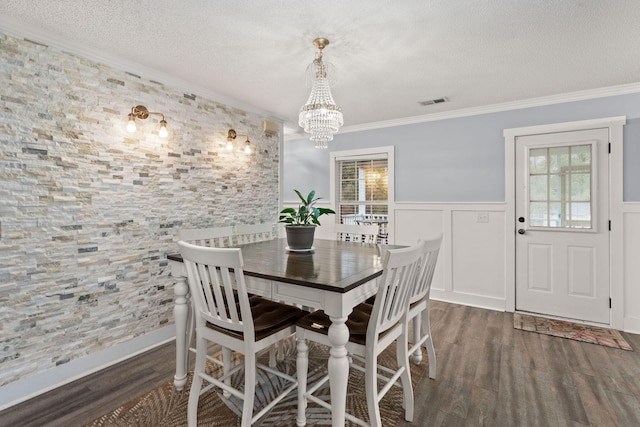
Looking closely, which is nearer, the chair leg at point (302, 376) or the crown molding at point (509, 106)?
the chair leg at point (302, 376)

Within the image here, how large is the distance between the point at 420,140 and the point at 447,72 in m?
1.42

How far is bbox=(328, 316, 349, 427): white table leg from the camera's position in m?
1.48

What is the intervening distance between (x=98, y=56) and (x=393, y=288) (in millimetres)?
2654

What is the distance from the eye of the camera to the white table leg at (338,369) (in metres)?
1.48

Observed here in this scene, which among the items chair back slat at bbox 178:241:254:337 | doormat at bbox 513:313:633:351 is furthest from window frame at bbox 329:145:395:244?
chair back slat at bbox 178:241:254:337

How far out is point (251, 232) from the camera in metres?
2.99

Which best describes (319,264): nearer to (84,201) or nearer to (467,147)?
(84,201)

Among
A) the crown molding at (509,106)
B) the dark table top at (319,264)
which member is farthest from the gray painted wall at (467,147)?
the dark table top at (319,264)

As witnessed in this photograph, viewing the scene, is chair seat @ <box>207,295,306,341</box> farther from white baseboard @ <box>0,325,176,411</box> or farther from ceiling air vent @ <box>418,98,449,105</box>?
ceiling air vent @ <box>418,98,449,105</box>

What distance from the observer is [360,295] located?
1.61 metres

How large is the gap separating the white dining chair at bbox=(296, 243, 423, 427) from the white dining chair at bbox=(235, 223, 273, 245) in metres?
1.30

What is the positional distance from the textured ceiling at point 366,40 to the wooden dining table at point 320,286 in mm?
1479

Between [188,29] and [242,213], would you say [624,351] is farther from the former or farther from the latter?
[188,29]

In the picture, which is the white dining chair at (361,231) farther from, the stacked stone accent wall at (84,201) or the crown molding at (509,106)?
the crown molding at (509,106)
